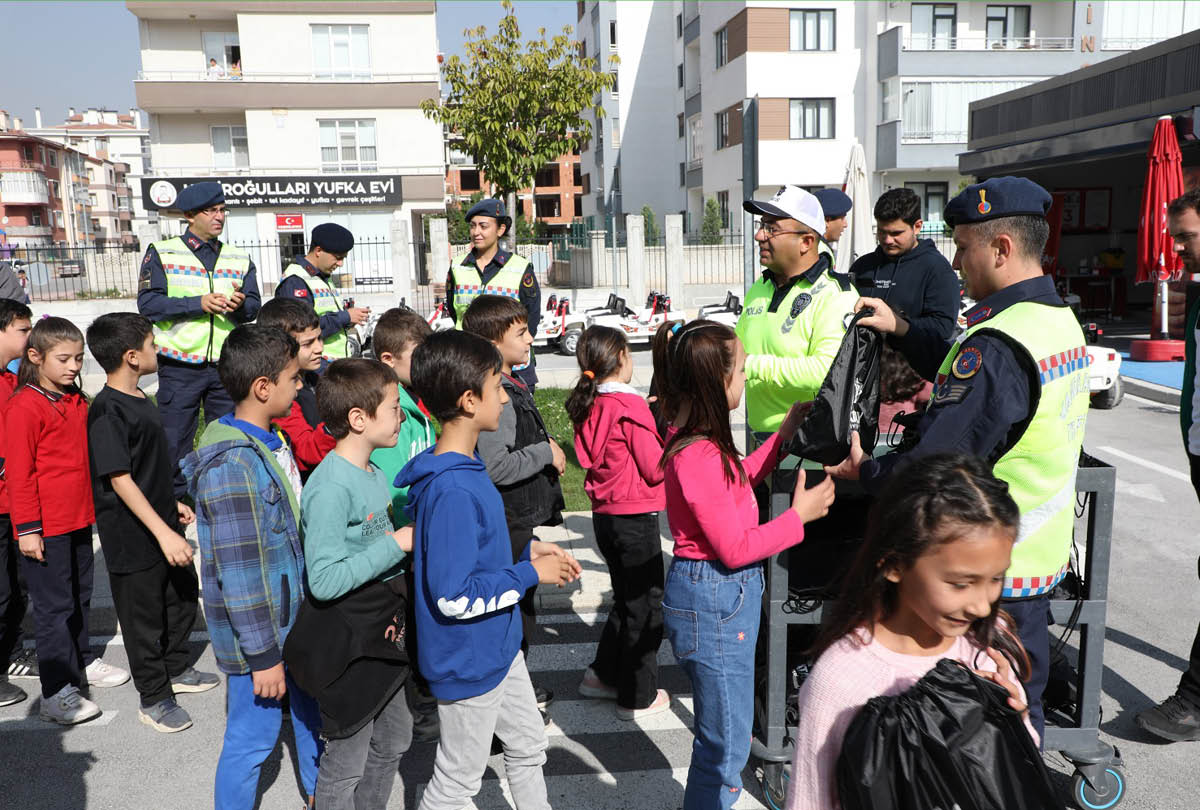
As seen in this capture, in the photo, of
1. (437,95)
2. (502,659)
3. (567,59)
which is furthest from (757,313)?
(437,95)

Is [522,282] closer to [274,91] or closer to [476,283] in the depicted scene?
[476,283]

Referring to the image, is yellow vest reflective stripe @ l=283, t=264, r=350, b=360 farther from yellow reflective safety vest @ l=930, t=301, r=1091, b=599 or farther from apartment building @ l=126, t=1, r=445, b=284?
apartment building @ l=126, t=1, r=445, b=284

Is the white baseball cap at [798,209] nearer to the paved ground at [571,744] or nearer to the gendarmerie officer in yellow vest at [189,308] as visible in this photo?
the paved ground at [571,744]

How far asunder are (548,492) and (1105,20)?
37.3 meters

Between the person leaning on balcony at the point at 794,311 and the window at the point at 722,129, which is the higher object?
the window at the point at 722,129

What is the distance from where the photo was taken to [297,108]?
35.3 m

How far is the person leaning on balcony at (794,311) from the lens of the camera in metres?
4.07

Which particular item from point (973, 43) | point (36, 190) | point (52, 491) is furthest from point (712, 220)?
point (36, 190)

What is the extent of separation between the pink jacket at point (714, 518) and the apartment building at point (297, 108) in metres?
33.2

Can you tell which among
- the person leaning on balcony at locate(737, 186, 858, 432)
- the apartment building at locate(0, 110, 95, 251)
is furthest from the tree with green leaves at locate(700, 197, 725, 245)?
the apartment building at locate(0, 110, 95, 251)

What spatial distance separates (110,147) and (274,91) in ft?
338

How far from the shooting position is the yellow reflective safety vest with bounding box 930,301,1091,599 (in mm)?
2736

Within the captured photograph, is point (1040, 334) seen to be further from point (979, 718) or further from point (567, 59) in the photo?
point (567, 59)

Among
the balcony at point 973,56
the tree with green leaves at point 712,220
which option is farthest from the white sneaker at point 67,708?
the balcony at point 973,56
